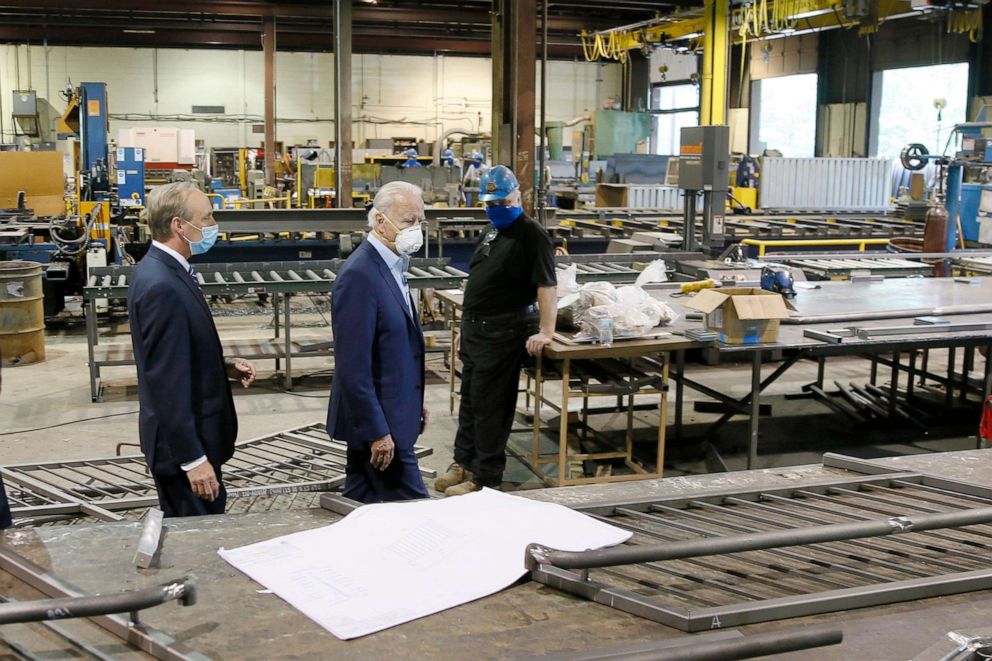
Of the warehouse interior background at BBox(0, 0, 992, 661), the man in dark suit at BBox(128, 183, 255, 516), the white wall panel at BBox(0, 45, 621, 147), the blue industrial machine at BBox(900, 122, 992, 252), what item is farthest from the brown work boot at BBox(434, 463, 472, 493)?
the white wall panel at BBox(0, 45, 621, 147)

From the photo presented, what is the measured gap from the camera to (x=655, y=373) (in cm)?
575

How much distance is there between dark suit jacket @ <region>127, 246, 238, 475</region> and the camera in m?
2.85

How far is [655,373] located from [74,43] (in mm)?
20994

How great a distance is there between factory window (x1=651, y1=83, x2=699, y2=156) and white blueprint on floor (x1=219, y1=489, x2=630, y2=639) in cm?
2315

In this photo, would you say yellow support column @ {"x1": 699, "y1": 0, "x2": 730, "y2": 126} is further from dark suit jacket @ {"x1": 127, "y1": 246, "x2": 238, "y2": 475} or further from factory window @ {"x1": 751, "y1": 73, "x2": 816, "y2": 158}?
dark suit jacket @ {"x1": 127, "y1": 246, "x2": 238, "y2": 475}

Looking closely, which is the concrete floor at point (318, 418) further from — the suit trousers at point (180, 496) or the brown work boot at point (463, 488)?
the suit trousers at point (180, 496)

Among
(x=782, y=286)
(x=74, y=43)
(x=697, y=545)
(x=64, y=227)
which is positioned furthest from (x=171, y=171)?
(x=697, y=545)

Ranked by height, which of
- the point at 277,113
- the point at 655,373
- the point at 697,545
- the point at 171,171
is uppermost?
the point at 277,113

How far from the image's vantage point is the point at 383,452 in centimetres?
325

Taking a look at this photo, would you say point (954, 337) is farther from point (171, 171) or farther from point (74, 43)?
point (74, 43)

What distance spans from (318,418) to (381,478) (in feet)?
13.6

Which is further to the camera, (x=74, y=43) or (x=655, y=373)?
(x=74, y=43)

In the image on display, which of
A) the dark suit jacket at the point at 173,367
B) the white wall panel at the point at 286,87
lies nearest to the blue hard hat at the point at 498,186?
the dark suit jacket at the point at 173,367

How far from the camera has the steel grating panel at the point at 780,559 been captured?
65.9 inches
